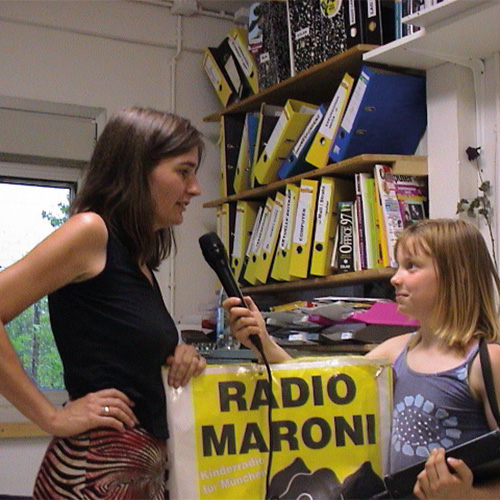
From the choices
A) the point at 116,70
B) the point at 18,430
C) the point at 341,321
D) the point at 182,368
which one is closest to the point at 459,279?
the point at 182,368

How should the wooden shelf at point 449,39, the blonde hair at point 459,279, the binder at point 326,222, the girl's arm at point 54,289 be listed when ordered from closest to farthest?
the girl's arm at point 54,289
the blonde hair at point 459,279
the wooden shelf at point 449,39
the binder at point 326,222

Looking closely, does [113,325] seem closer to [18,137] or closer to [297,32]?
[297,32]

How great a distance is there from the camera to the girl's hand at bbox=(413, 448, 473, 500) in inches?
44.0

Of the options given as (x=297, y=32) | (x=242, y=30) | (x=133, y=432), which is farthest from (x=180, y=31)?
(x=133, y=432)

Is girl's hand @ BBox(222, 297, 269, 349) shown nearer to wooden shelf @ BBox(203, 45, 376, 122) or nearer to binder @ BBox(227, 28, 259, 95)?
wooden shelf @ BBox(203, 45, 376, 122)

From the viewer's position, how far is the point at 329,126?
2.30m

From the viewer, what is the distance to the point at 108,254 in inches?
45.8

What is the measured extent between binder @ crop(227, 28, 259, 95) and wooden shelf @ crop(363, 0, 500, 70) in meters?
0.75

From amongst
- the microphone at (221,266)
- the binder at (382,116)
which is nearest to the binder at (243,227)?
the binder at (382,116)

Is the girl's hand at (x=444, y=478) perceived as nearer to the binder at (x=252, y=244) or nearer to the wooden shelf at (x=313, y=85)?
the wooden shelf at (x=313, y=85)

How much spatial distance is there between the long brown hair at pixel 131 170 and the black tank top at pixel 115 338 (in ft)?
0.17

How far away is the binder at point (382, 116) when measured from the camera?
6.97ft

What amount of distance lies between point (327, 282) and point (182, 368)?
119 centimetres

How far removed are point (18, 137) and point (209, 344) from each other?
1085 millimetres
